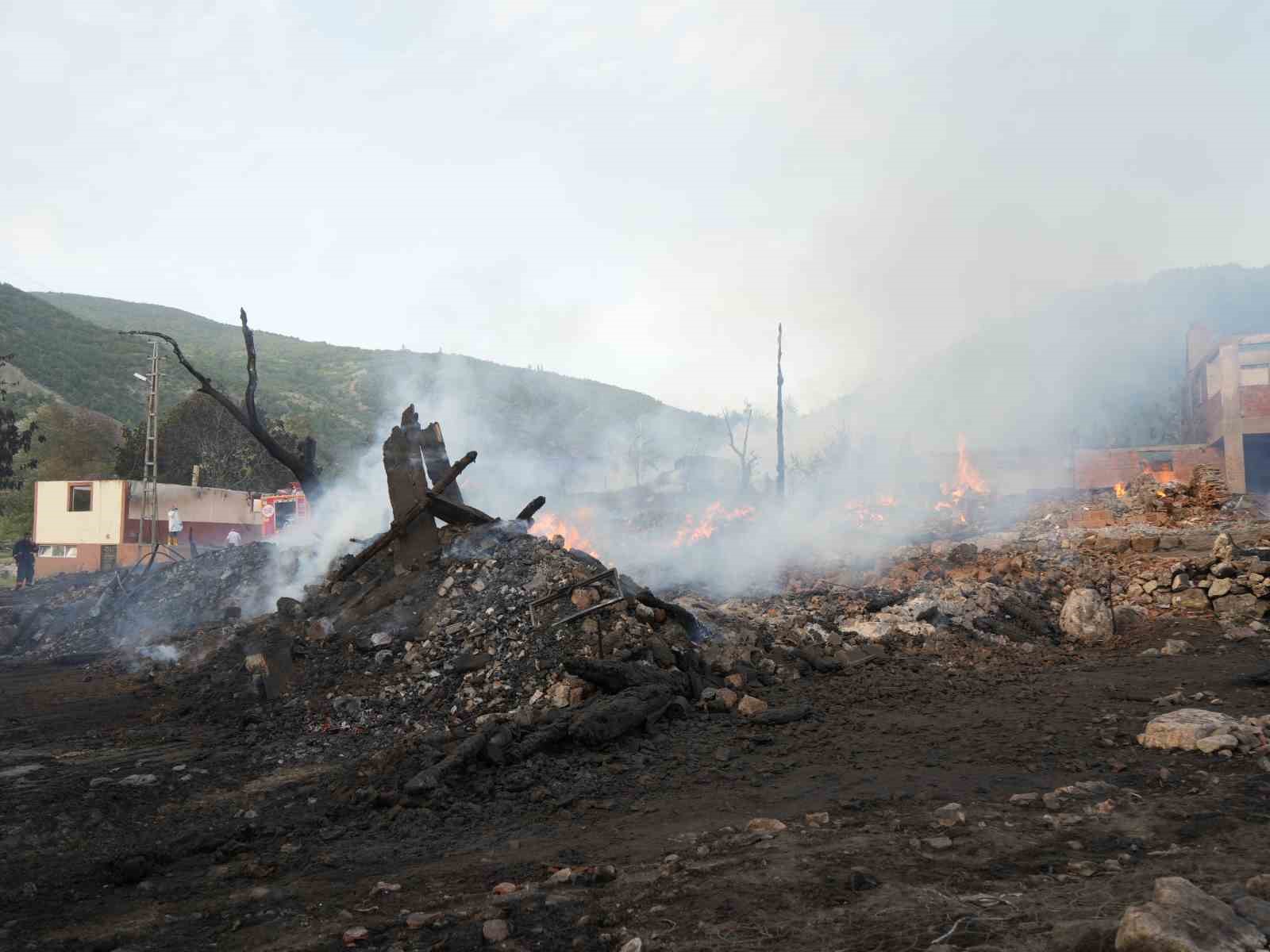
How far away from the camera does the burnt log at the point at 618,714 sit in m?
6.24

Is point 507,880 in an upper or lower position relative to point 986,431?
lower

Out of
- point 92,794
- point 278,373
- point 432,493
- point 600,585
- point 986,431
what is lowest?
point 92,794

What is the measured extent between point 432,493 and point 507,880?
276 inches

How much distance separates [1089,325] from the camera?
6291 cm

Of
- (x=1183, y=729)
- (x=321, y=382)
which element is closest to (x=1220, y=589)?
(x=1183, y=729)

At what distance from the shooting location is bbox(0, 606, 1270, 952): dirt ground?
334cm

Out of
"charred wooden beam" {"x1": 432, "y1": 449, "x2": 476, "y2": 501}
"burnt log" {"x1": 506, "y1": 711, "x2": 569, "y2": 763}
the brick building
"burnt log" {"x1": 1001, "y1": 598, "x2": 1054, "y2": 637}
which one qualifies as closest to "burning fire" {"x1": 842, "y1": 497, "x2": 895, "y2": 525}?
"burnt log" {"x1": 1001, "y1": 598, "x2": 1054, "y2": 637}

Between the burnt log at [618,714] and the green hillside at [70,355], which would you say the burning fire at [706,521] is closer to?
the burnt log at [618,714]

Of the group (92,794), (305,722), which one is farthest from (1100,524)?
(92,794)

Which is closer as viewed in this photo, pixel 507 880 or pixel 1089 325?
pixel 507 880

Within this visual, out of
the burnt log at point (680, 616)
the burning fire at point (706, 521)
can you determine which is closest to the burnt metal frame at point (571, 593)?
the burnt log at point (680, 616)

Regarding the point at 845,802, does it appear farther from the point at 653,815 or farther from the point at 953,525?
the point at 953,525

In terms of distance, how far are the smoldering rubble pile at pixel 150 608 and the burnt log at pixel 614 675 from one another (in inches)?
344

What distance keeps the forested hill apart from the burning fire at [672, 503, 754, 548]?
708 centimetres
